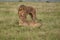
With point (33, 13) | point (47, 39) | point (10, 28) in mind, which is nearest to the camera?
point (47, 39)

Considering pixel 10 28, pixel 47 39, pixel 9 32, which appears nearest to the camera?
pixel 47 39

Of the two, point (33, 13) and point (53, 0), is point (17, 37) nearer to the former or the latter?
point (33, 13)

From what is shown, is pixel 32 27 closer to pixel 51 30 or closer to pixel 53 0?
pixel 51 30

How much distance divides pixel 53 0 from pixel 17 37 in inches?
467

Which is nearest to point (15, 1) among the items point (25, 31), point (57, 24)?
point (57, 24)

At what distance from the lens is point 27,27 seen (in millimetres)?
8562

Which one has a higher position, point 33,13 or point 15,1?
point 33,13

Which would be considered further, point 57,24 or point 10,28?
point 57,24

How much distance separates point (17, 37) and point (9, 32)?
738 millimetres

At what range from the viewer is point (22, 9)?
28.4 ft

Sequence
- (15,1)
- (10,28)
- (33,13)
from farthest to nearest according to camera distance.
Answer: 1. (15,1)
2. (33,13)
3. (10,28)

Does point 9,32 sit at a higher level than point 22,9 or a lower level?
lower

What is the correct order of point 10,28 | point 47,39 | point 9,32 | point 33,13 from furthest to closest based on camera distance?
point 33,13 < point 10,28 < point 9,32 < point 47,39

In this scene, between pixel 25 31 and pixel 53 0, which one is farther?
pixel 53 0
